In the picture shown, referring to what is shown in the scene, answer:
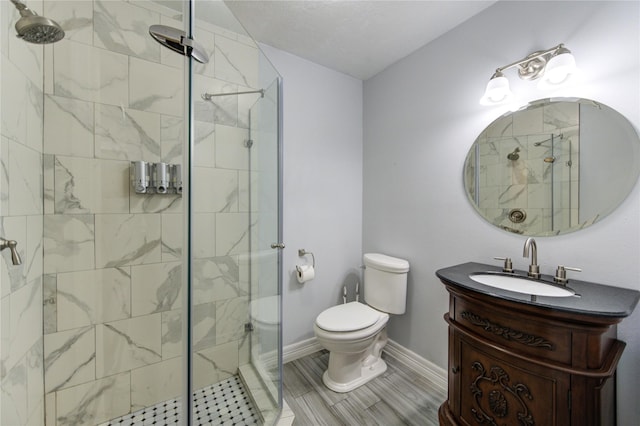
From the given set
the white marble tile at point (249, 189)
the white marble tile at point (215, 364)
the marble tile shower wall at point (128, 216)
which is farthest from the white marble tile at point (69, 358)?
the white marble tile at point (249, 189)

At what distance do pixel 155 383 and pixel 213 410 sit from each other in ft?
1.55

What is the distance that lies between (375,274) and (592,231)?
121 centimetres

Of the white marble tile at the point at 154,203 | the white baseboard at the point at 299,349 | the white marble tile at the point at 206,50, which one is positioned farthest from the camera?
the white baseboard at the point at 299,349

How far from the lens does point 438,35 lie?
5.82ft

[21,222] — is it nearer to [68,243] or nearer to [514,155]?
[68,243]

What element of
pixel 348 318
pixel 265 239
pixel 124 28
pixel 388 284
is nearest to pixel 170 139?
pixel 124 28

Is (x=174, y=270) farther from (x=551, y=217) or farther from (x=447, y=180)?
(x=551, y=217)

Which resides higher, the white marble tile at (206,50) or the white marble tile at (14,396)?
the white marble tile at (206,50)

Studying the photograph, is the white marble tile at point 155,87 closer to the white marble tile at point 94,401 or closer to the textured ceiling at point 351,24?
the textured ceiling at point 351,24

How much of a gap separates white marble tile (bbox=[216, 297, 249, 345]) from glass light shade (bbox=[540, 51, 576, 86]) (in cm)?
195

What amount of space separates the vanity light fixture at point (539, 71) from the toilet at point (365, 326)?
1.18 meters

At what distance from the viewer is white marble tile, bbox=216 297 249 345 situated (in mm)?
1406

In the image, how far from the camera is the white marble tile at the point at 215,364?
122cm

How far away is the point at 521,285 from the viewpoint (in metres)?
1.29
